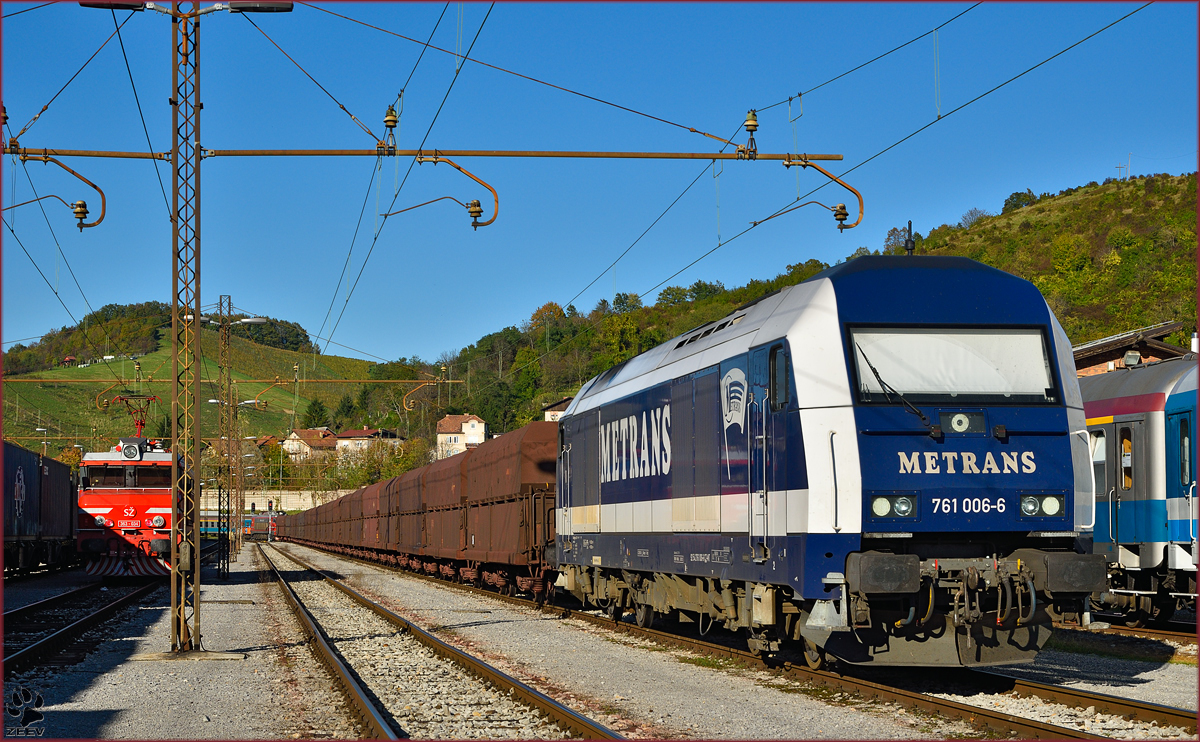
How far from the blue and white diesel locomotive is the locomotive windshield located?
5.92m

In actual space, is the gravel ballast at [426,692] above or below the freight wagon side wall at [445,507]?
below

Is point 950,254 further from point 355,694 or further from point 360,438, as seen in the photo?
point 360,438

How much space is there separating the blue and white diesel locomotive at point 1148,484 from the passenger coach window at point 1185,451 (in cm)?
1

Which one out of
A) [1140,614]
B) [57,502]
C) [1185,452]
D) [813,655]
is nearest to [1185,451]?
[1185,452]

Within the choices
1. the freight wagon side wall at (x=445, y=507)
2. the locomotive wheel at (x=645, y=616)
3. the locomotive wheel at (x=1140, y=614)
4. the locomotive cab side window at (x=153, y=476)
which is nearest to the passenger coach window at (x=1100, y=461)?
the locomotive wheel at (x=1140, y=614)

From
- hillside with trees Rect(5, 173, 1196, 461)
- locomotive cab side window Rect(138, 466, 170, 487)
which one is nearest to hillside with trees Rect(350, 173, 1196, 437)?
hillside with trees Rect(5, 173, 1196, 461)

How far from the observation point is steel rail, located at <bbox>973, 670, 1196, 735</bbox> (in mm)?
8864

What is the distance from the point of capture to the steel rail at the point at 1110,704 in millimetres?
8864

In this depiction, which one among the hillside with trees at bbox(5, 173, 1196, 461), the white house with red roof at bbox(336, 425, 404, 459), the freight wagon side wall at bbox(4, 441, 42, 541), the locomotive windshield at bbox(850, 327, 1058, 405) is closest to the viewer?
the locomotive windshield at bbox(850, 327, 1058, 405)

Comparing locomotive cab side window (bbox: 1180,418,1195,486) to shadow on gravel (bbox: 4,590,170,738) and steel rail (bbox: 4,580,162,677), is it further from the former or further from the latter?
steel rail (bbox: 4,580,162,677)

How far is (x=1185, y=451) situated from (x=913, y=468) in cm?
796

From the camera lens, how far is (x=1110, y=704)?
31.1 ft

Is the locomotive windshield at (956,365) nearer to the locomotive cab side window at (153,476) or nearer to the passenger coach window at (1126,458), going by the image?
the passenger coach window at (1126,458)

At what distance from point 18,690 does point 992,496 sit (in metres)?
10.0
